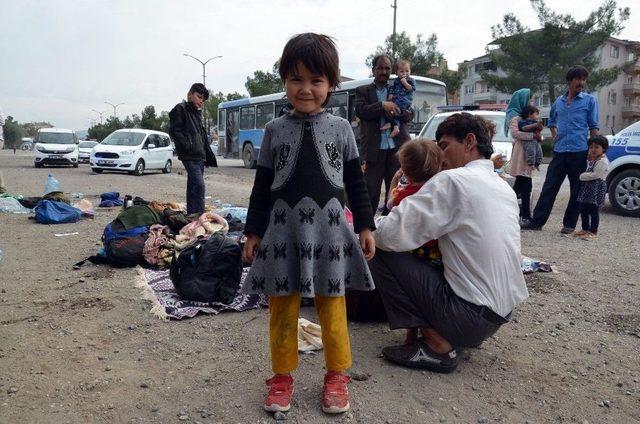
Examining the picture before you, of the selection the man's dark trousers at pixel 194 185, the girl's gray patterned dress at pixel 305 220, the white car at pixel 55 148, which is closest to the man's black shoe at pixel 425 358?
the girl's gray patterned dress at pixel 305 220

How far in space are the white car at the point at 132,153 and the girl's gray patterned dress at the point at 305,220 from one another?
56.5 ft

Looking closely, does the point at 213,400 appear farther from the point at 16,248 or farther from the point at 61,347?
the point at 16,248

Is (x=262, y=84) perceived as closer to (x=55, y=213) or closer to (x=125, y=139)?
(x=125, y=139)

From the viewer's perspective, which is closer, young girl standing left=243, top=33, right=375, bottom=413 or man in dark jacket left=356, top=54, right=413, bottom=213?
young girl standing left=243, top=33, right=375, bottom=413

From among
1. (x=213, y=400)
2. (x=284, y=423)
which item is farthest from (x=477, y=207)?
(x=213, y=400)

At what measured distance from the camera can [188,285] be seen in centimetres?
402

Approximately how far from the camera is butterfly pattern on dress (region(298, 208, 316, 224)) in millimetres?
2305

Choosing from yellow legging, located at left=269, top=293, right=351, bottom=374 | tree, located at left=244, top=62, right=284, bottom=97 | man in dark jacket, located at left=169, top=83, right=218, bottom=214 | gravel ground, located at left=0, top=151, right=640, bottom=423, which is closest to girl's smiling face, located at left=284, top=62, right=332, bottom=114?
yellow legging, located at left=269, top=293, right=351, bottom=374

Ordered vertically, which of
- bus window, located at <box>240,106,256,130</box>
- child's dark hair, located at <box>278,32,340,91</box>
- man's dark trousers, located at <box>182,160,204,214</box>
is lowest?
man's dark trousers, located at <box>182,160,204,214</box>

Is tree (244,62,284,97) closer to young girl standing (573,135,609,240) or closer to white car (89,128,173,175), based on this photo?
white car (89,128,173,175)

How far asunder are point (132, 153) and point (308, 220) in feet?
57.3

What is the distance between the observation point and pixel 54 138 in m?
22.6

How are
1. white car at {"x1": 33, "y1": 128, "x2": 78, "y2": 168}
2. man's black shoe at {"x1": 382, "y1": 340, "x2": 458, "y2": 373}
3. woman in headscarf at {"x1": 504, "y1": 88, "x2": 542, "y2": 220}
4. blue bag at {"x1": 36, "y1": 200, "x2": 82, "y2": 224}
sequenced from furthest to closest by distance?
white car at {"x1": 33, "y1": 128, "x2": 78, "y2": 168} → blue bag at {"x1": 36, "y1": 200, "x2": 82, "y2": 224} → woman in headscarf at {"x1": 504, "y1": 88, "x2": 542, "y2": 220} → man's black shoe at {"x1": 382, "y1": 340, "x2": 458, "y2": 373}

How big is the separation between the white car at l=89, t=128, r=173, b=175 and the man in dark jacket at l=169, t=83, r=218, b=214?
40.4 feet
